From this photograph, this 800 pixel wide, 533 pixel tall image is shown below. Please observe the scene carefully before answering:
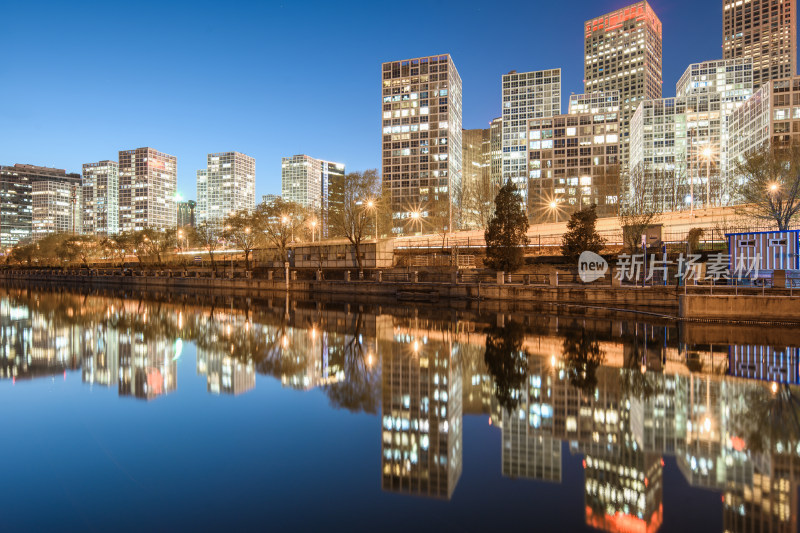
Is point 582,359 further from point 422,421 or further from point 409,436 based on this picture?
point 409,436

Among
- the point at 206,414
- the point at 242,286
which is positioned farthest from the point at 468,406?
the point at 242,286

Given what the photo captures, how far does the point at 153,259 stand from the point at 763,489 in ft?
324

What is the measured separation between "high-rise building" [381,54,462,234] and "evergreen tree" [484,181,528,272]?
117 meters

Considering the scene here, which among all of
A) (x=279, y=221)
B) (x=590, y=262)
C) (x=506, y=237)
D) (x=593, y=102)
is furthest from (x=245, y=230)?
(x=593, y=102)

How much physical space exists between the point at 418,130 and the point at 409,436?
16386 cm

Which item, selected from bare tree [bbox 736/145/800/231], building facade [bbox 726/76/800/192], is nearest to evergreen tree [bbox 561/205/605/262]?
bare tree [bbox 736/145/800/231]

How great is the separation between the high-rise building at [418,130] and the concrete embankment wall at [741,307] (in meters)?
137

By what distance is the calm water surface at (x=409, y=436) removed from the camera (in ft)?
21.9

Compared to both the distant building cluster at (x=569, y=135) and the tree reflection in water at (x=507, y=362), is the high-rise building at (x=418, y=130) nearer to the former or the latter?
the distant building cluster at (x=569, y=135)

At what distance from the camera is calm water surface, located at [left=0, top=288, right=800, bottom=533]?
6688 millimetres

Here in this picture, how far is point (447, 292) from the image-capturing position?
3794cm

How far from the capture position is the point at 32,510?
22.4 feet

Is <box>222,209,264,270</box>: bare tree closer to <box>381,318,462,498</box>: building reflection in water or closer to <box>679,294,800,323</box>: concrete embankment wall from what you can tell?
<box>381,318,462,498</box>: building reflection in water

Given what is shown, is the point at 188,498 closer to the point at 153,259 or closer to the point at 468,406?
the point at 468,406
